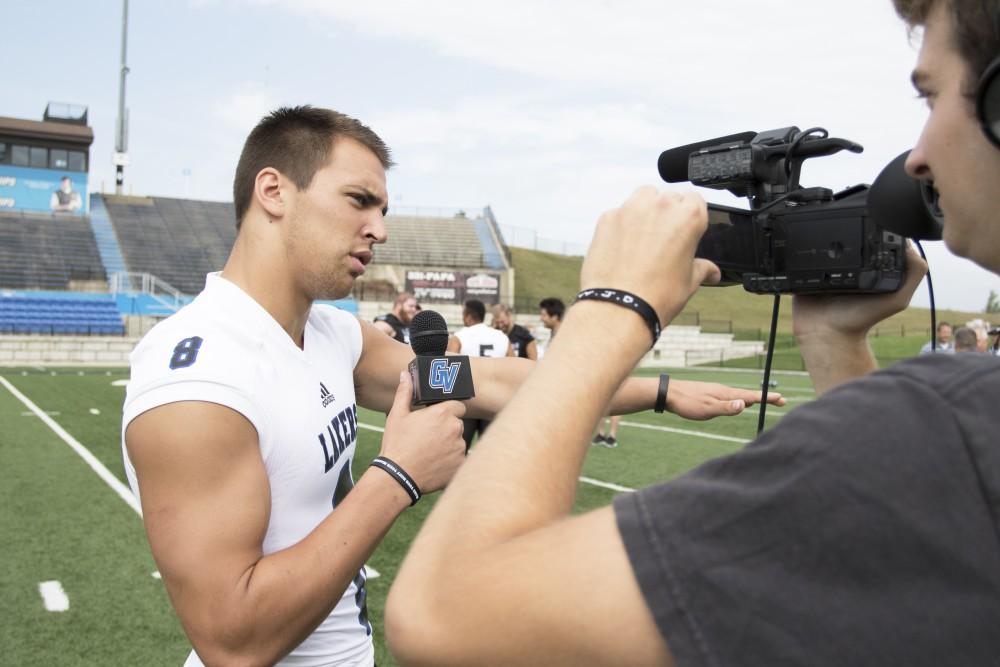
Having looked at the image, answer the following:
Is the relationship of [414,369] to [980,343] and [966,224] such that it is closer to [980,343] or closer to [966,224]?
[966,224]

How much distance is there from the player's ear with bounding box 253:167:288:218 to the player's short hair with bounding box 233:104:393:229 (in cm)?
2

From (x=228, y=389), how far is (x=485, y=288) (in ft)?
123

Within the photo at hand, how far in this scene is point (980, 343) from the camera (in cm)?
1088

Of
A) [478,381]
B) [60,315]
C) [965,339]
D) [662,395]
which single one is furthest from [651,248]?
[60,315]

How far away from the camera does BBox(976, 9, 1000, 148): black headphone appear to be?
829 millimetres

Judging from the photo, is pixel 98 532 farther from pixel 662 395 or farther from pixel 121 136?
pixel 121 136

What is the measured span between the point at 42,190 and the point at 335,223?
44074 mm

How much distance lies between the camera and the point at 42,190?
39.9 meters

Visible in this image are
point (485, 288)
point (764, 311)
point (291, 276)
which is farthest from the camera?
point (764, 311)

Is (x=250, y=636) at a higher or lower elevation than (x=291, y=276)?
lower

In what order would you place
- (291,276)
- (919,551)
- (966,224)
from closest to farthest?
(919,551), (966,224), (291,276)

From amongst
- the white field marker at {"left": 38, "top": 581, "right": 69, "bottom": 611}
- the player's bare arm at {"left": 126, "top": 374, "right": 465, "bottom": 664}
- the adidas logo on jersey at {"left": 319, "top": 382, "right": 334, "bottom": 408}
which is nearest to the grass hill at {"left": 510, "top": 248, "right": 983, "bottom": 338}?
the white field marker at {"left": 38, "top": 581, "right": 69, "bottom": 611}

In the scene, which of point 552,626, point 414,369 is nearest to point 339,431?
point 414,369

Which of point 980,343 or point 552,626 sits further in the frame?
point 980,343
